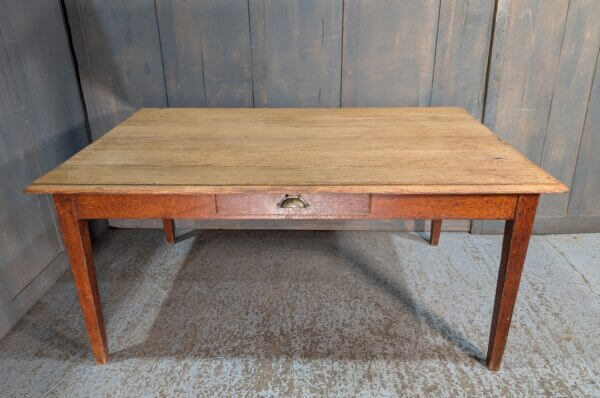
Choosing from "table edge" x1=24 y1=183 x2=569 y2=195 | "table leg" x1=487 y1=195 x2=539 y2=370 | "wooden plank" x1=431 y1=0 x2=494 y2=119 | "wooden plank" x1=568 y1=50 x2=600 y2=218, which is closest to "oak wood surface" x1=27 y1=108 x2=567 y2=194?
"table edge" x1=24 y1=183 x2=569 y2=195

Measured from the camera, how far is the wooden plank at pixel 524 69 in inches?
83.5

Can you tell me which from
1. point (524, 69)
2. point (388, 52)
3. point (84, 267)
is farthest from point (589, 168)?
point (84, 267)

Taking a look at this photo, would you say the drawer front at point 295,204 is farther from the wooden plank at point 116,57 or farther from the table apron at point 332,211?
the wooden plank at point 116,57

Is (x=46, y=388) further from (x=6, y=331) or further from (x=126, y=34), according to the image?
(x=126, y=34)

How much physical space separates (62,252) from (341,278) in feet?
4.50

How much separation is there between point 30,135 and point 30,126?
4 centimetres

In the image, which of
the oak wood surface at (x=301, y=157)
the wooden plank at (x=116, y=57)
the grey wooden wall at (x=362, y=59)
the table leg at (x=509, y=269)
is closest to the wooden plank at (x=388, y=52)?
the grey wooden wall at (x=362, y=59)

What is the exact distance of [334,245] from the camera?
7.97 feet

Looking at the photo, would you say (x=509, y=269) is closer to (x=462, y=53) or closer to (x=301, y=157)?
(x=301, y=157)

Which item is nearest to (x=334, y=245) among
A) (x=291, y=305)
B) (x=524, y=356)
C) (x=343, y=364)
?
(x=291, y=305)

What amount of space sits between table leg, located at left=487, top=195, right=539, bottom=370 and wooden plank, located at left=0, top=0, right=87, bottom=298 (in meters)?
1.88

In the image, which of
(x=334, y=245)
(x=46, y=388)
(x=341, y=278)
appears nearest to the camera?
(x=46, y=388)

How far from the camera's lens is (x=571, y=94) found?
2.25 meters

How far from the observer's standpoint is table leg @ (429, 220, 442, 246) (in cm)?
236
